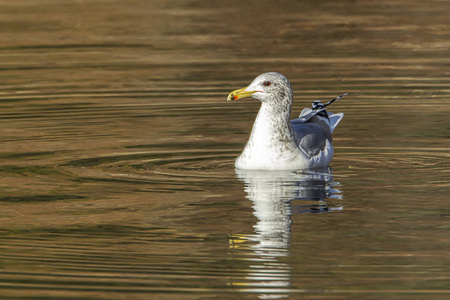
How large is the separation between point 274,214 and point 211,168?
2.60 metres

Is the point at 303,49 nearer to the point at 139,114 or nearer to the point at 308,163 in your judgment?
the point at 139,114

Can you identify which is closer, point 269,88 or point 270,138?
point 270,138

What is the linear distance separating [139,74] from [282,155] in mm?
8928

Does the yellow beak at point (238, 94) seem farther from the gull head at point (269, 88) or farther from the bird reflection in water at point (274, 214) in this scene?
the bird reflection in water at point (274, 214)

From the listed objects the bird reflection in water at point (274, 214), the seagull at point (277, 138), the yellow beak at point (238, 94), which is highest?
the yellow beak at point (238, 94)

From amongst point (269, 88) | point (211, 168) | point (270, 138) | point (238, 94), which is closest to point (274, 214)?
point (270, 138)

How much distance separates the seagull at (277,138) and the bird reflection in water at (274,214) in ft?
0.43

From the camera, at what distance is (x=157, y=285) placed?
28.2 feet

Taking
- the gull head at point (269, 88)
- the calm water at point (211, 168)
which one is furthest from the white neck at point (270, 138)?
the calm water at point (211, 168)

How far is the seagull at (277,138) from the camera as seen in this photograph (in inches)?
513

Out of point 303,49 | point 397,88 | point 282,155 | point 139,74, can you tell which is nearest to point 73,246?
point 282,155

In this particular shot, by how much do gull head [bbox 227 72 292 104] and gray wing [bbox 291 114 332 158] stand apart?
557mm

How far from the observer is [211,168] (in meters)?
13.4

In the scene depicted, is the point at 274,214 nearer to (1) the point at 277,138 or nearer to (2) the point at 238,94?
(1) the point at 277,138
